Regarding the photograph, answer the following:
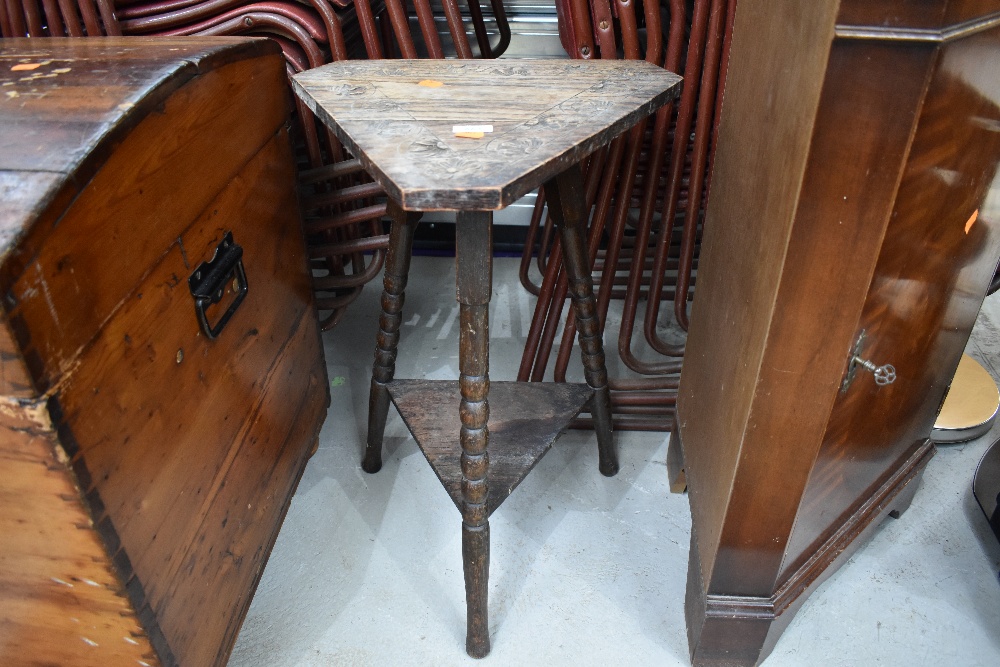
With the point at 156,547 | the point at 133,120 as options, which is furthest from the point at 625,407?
the point at 133,120

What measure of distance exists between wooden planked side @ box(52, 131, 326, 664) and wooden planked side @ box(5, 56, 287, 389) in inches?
1.5

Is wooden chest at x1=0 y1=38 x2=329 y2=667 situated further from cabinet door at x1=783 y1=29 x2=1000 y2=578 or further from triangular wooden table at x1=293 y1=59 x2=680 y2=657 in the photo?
cabinet door at x1=783 y1=29 x2=1000 y2=578

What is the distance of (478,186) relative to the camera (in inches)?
37.4

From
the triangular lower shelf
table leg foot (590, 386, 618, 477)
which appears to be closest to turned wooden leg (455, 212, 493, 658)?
the triangular lower shelf

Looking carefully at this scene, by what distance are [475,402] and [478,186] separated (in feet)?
1.41

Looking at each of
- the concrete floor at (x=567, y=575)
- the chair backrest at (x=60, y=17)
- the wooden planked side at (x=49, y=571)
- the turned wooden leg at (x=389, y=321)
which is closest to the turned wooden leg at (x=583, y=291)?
the concrete floor at (x=567, y=575)

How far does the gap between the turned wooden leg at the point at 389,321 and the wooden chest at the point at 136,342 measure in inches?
8.7

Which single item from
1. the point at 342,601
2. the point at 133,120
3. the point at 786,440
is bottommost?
the point at 342,601

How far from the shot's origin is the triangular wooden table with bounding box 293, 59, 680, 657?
40.6 inches

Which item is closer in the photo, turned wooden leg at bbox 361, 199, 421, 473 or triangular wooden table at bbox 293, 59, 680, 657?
triangular wooden table at bbox 293, 59, 680, 657

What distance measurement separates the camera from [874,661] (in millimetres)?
1412

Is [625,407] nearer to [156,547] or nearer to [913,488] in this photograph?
[913,488]

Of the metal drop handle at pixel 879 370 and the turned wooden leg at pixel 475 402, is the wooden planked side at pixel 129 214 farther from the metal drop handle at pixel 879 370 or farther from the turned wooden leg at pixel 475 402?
the metal drop handle at pixel 879 370

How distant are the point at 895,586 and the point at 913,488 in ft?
0.73
